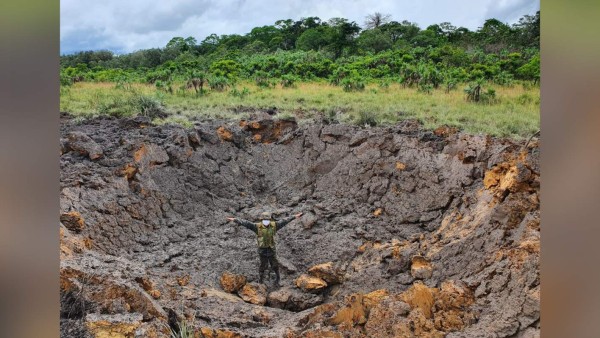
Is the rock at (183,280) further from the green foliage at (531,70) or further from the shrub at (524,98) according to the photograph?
the green foliage at (531,70)

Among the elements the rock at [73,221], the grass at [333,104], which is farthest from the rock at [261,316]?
the grass at [333,104]

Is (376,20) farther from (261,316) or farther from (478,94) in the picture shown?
(261,316)

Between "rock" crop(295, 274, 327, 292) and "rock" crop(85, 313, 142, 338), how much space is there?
75.9 inches

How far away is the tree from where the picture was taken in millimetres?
5715

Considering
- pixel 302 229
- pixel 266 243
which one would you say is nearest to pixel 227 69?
pixel 302 229

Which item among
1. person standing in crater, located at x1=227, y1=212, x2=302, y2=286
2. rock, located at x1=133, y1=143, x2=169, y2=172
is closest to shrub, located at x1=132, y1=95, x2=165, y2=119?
rock, located at x1=133, y1=143, x2=169, y2=172

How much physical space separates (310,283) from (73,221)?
2054mm

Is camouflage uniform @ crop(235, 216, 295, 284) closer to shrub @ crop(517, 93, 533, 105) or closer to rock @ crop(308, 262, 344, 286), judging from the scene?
rock @ crop(308, 262, 344, 286)

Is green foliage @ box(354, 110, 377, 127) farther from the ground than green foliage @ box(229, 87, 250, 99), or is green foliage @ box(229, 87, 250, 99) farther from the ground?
A: green foliage @ box(229, 87, 250, 99)

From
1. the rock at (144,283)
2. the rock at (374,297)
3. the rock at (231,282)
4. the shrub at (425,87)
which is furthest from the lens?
the shrub at (425,87)

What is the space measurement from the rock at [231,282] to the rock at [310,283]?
1.53 ft

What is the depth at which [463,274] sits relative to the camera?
459cm

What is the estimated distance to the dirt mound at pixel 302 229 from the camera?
12.9ft
